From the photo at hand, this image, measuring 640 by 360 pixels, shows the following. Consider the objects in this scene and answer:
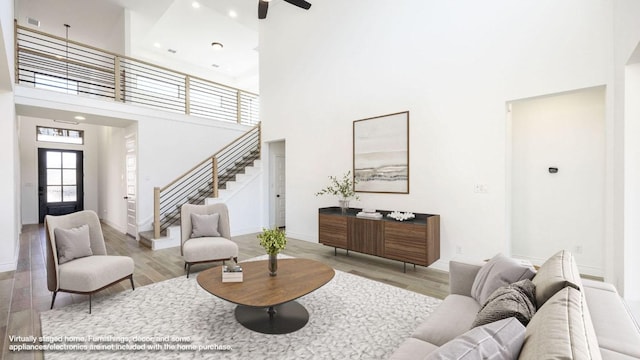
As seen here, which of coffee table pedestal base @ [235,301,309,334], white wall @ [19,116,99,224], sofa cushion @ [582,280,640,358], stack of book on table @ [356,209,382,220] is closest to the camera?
sofa cushion @ [582,280,640,358]

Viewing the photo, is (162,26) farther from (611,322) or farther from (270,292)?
(611,322)

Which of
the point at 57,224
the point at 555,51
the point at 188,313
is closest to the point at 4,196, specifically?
the point at 57,224

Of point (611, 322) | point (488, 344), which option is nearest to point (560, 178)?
point (611, 322)

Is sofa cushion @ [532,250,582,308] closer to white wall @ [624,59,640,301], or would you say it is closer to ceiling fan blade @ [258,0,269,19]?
white wall @ [624,59,640,301]

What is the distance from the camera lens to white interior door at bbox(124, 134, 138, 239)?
6.35 meters

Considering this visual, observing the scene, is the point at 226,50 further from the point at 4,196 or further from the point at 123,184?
the point at 4,196

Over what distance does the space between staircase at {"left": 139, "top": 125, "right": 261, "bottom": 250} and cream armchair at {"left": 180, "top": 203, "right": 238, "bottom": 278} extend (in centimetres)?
152

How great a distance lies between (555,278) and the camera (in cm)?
146

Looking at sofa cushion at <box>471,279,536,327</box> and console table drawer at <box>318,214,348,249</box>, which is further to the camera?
console table drawer at <box>318,214,348,249</box>

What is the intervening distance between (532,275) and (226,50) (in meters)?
9.61

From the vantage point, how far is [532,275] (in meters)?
1.88

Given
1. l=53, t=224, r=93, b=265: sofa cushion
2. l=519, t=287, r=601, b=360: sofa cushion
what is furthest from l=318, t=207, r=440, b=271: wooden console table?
l=53, t=224, r=93, b=265: sofa cushion

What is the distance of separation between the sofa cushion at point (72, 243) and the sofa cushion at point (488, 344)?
378 cm

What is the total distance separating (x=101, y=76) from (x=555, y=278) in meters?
9.25
